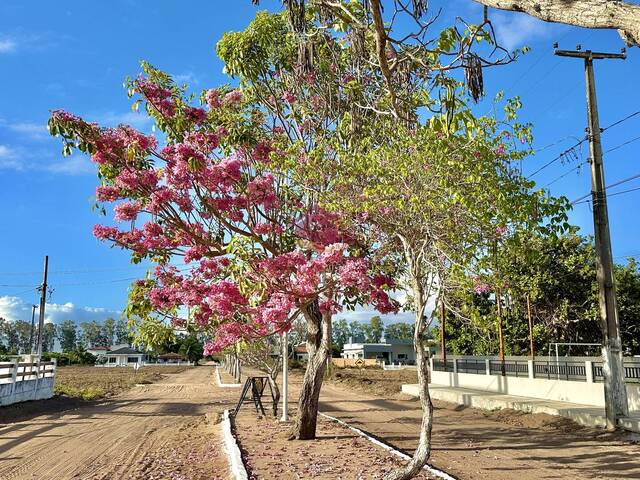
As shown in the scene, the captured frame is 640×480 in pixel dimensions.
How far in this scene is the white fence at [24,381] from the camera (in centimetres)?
2012

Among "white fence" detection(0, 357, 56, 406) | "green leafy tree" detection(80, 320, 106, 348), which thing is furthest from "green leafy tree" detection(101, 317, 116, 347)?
"white fence" detection(0, 357, 56, 406)

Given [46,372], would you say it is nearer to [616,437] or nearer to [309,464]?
[309,464]

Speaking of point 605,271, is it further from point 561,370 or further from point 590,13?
point 590,13

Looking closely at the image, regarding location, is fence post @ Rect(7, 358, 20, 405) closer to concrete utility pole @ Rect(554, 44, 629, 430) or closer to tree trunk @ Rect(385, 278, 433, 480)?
tree trunk @ Rect(385, 278, 433, 480)

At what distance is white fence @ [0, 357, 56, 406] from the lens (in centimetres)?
2012

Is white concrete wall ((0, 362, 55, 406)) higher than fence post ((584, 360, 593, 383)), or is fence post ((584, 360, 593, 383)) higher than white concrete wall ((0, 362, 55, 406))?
fence post ((584, 360, 593, 383))

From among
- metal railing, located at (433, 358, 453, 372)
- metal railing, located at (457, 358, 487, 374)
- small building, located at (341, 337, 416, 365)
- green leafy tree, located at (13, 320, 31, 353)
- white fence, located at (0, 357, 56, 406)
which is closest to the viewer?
white fence, located at (0, 357, 56, 406)

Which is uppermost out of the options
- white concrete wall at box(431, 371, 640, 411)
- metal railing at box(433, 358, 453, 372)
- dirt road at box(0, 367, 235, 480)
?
metal railing at box(433, 358, 453, 372)

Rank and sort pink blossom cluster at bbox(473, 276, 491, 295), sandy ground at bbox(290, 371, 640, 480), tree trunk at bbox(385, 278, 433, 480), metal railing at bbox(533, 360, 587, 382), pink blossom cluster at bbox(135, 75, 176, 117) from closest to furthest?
tree trunk at bbox(385, 278, 433, 480)
pink blossom cluster at bbox(473, 276, 491, 295)
sandy ground at bbox(290, 371, 640, 480)
pink blossom cluster at bbox(135, 75, 176, 117)
metal railing at bbox(533, 360, 587, 382)

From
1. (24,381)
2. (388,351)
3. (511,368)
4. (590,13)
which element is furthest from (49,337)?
(590,13)

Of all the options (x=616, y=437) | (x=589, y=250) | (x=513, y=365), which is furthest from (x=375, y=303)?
(x=589, y=250)

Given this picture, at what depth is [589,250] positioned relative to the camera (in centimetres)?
2977

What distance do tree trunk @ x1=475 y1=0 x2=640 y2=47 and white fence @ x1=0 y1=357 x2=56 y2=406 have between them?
21.0m

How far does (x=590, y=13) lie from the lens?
11.2 ft
